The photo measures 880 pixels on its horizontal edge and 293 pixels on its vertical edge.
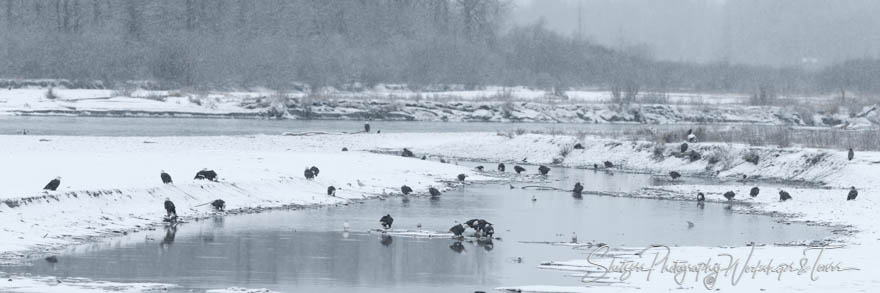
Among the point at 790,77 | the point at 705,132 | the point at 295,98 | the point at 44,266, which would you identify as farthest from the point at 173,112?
the point at 790,77

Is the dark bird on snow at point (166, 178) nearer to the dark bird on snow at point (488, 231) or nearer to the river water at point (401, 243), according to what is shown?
the river water at point (401, 243)

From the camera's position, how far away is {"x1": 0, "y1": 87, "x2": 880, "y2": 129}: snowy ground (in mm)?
64438

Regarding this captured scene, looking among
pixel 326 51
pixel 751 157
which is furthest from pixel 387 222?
pixel 326 51

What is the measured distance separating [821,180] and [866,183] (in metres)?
2.33

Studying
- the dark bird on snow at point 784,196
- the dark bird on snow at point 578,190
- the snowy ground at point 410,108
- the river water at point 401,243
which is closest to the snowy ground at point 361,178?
the dark bird on snow at point 784,196

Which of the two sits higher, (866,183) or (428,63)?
(428,63)

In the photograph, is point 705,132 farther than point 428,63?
No

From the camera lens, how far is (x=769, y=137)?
4341 cm

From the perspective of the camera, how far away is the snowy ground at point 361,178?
20.3 metres

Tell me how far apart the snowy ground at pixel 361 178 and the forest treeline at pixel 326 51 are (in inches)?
1244

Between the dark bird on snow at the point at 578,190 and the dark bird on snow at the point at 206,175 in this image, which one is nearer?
the dark bird on snow at the point at 206,175

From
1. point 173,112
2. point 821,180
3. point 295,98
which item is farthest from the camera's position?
point 295,98

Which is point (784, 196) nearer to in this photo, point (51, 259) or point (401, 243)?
point (401, 243)

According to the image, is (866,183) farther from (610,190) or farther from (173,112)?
(173,112)
